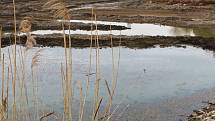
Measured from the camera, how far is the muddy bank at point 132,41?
24.2 m

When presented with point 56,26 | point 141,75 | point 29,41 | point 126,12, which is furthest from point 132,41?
point 29,41

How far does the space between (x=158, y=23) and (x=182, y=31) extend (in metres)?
4.45

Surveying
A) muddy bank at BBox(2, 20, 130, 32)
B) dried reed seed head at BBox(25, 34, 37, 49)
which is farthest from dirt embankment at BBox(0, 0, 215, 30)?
dried reed seed head at BBox(25, 34, 37, 49)

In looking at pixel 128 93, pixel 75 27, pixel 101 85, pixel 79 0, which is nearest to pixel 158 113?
pixel 128 93

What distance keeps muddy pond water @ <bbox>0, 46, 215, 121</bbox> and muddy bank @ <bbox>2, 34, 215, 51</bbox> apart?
1.14 m

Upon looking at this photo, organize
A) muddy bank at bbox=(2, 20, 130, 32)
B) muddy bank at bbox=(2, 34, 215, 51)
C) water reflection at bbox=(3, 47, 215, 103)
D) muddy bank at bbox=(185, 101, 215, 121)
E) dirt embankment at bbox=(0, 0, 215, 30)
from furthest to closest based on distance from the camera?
dirt embankment at bbox=(0, 0, 215, 30), muddy bank at bbox=(2, 20, 130, 32), muddy bank at bbox=(2, 34, 215, 51), water reflection at bbox=(3, 47, 215, 103), muddy bank at bbox=(185, 101, 215, 121)

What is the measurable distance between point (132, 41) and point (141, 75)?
28.5ft

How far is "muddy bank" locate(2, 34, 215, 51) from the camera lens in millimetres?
24188

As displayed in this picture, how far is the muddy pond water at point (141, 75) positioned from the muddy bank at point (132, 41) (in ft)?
3.74

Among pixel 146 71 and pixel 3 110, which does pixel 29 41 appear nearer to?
pixel 3 110

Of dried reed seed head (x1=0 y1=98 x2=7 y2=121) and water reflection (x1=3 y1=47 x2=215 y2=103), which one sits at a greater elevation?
dried reed seed head (x1=0 y1=98 x2=7 y2=121)

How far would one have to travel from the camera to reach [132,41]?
83.0 ft

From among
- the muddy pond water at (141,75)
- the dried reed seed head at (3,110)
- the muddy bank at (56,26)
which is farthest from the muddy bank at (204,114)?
the muddy bank at (56,26)

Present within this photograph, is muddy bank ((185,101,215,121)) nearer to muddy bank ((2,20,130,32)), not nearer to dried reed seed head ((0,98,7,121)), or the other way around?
dried reed seed head ((0,98,7,121))
